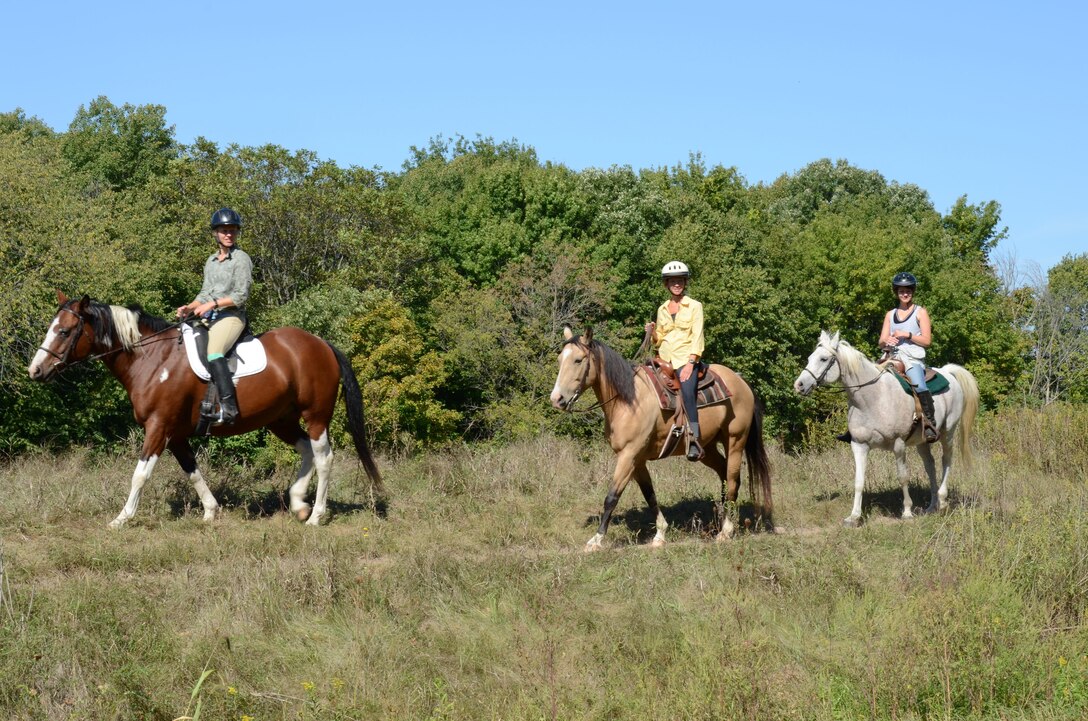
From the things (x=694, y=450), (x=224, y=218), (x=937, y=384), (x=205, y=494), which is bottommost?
(x=205, y=494)

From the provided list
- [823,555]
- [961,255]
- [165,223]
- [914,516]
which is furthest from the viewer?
[961,255]

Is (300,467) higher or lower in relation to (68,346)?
lower

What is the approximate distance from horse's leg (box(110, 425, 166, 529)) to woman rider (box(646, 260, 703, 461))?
5368 millimetres

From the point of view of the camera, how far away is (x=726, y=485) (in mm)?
11484

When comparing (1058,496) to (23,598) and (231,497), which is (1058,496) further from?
(23,598)

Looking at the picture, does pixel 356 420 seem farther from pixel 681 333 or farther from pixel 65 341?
pixel 681 333

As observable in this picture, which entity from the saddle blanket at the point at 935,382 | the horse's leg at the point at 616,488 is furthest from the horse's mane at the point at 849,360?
the horse's leg at the point at 616,488

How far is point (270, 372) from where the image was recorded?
11266mm

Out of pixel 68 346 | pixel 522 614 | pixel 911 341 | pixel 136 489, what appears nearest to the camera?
pixel 522 614

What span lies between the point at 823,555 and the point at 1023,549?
5.69ft

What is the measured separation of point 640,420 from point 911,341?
460cm

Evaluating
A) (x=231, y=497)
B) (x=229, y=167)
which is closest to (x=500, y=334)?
(x=229, y=167)

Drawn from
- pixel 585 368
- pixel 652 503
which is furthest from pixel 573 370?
pixel 652 503

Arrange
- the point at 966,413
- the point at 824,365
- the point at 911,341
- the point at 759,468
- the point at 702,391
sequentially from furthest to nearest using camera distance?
1. the point at 966,413
2. the point at 911,341
3. the point at 824,365
4. the point at 759,468
5. the point at 702,391
